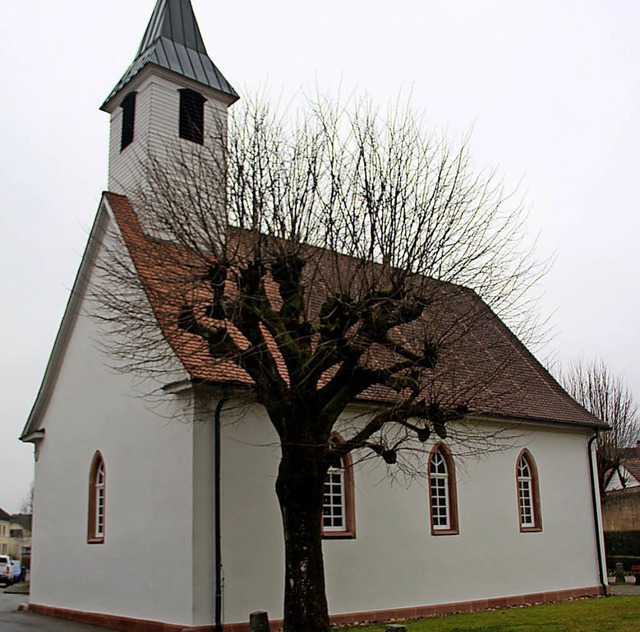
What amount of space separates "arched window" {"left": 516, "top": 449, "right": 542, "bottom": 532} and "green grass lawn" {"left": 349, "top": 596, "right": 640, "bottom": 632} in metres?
2.79

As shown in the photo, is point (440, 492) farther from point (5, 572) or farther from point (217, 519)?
point (5, 572)

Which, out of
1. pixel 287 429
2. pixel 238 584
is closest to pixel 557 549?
pixel 238 584

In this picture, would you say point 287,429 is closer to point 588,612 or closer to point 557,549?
point 588,612

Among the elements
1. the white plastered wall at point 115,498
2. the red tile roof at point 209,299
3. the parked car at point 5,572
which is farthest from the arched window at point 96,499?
the parked car at point 5,572

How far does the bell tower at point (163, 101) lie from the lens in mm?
21000

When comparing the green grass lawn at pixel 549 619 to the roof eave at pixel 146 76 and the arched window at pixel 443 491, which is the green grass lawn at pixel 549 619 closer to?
the arched window at pixel 443 491

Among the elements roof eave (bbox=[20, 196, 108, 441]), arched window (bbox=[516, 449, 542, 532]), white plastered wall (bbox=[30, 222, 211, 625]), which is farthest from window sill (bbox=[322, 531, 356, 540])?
roof eave (bbox=[20, 196, 108, 441])

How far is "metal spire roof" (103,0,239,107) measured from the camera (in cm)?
2184

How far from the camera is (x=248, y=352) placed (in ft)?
45.2

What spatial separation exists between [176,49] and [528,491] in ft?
53.5

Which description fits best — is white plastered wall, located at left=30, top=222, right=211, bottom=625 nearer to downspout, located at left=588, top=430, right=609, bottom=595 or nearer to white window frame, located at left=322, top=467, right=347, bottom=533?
white window frame, located at left=322, top=467, right=347, bottom=533

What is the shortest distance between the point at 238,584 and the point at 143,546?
245 centimetres

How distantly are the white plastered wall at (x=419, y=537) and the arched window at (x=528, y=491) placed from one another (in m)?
0.23

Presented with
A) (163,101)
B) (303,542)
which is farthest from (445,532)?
(163,101)
